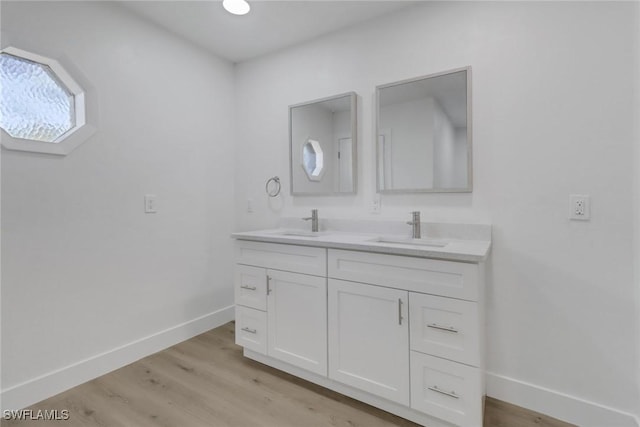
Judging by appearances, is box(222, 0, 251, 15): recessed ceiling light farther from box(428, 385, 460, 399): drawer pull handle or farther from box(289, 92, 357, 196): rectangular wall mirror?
box(428, 385, 460, 399): drawer pull handle

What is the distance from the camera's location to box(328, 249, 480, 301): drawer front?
4.57 ft

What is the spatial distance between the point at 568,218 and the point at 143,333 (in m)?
2.70

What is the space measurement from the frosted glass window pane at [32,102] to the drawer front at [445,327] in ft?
7.17

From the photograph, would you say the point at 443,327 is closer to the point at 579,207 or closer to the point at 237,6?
the point at 579,207

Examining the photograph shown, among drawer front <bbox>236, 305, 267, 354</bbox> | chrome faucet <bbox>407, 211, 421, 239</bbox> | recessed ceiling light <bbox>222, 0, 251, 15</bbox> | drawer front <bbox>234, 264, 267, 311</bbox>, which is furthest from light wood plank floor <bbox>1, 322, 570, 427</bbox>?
recessed ceiling light <bbox>222, 0, 251, 15</bbox>

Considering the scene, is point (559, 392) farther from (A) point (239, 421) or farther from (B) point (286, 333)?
(A) point (239, 421)

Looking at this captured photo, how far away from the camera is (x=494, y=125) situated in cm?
177

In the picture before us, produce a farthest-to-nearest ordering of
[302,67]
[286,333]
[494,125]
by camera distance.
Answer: [302,67], [286,333], [494,125]

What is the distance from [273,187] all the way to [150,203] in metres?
0.93

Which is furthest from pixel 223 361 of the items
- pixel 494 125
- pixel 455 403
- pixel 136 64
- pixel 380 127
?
pixel 494 125

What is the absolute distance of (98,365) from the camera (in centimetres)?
196

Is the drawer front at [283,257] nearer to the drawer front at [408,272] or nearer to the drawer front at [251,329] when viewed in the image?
the drawer front at [408,272]

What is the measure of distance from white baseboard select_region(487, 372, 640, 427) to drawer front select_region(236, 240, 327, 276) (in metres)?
1.16

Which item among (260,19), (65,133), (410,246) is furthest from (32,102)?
(410,246)
